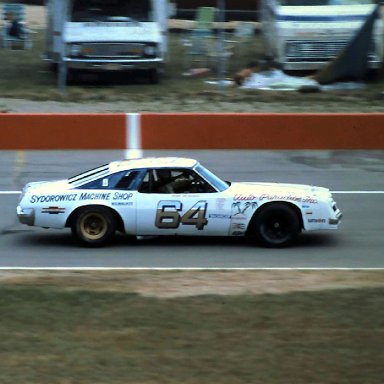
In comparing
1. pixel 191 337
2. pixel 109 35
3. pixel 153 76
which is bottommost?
pixel 191 337

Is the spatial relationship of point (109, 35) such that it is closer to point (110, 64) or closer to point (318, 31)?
point (110, 64)

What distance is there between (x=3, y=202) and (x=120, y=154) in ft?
11.7

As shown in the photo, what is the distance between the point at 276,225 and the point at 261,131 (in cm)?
606

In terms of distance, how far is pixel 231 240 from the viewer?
11336 millimetres

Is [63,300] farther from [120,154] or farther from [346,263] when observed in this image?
[120,154]

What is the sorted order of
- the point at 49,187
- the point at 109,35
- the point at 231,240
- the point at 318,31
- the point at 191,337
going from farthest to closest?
1. the point at 318,31
2. the point at 109,35
3. the point at 231,240
4. the point at 49,187
5. the point at 191,337

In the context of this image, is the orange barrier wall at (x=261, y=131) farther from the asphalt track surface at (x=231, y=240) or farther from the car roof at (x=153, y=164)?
the car roof at (x=153, y=164)

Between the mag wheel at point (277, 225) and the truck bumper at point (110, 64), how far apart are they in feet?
37.5

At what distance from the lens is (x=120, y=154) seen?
16469 millimetres

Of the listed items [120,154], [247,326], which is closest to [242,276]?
[247,326]

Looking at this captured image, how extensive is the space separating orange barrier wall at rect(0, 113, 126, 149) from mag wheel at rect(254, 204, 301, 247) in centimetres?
638

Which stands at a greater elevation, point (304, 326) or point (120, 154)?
point (120, 154)

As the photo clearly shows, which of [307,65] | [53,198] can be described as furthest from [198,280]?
[307,65]

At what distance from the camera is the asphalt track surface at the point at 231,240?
33.6ft
